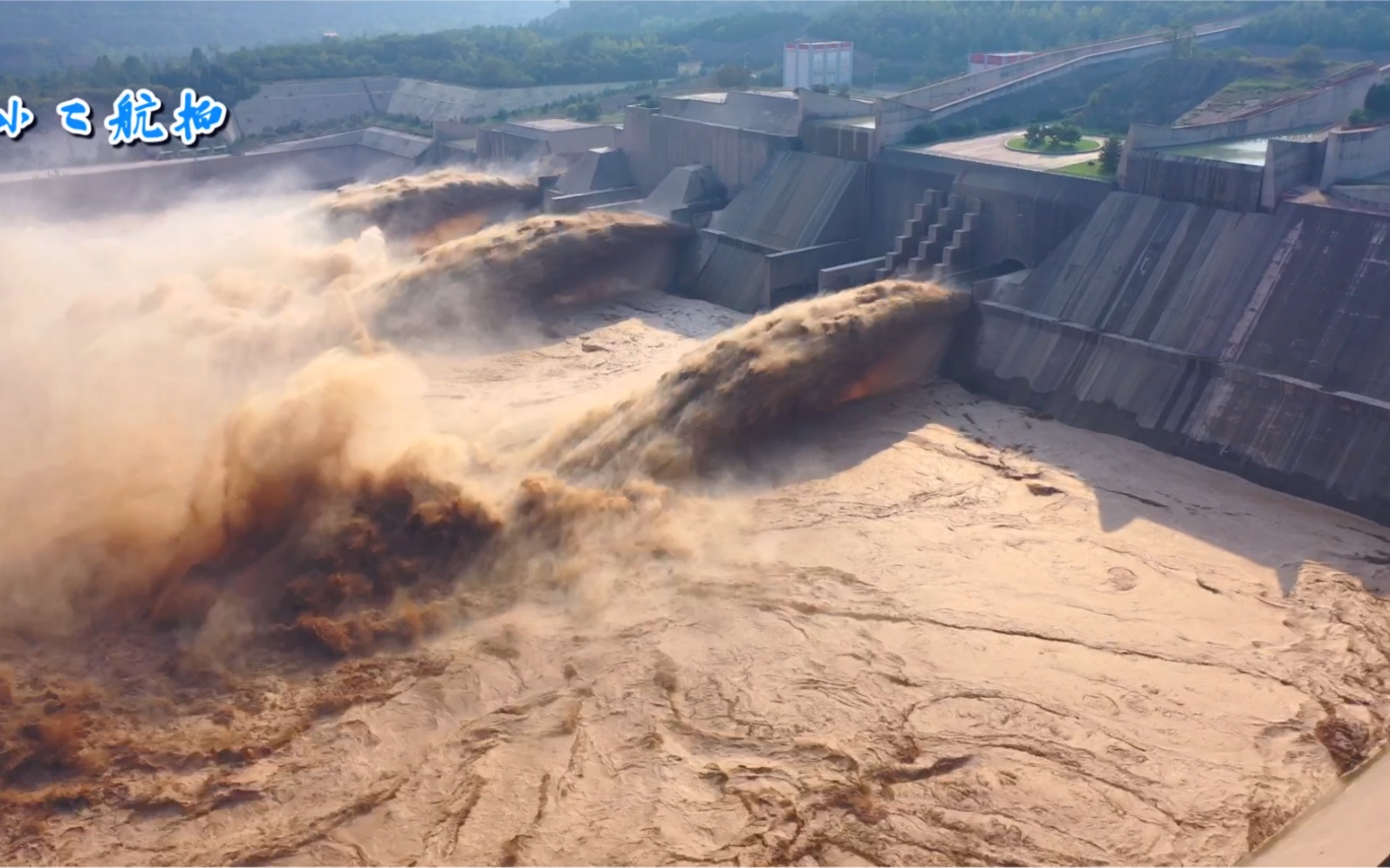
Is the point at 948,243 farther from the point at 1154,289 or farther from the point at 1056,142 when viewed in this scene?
the point at 1154,289

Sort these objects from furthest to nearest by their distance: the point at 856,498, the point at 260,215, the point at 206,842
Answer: the point at 260,215 < the point at 856,498 < the point at 206,842

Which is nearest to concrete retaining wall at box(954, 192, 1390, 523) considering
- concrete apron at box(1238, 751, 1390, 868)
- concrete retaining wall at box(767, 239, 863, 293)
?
concrete retaining wall at box(767, 239, 863, 293)

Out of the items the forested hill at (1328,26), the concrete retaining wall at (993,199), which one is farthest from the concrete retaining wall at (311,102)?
the forested hill at (1328,26)

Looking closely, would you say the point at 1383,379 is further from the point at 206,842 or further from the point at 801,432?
the point at 206,842

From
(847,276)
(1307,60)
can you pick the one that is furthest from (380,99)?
(1307,60)

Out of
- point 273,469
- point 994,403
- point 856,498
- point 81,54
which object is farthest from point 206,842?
point 81,54

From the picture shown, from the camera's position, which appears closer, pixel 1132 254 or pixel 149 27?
pixel 1132 254

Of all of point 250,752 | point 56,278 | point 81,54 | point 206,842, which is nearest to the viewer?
point 206,842
